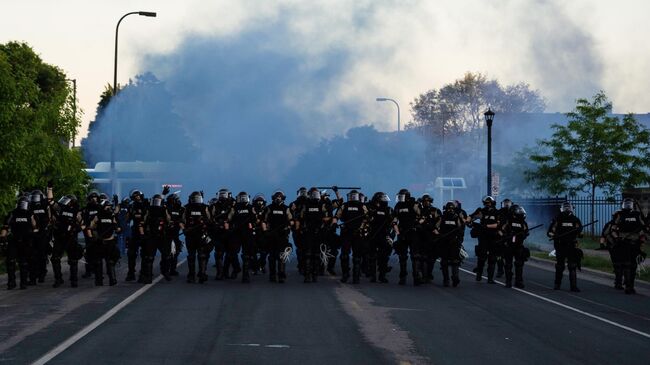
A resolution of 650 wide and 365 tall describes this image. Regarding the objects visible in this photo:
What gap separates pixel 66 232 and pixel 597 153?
26.3 meters

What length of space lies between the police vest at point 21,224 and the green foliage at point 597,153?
26.7 meters

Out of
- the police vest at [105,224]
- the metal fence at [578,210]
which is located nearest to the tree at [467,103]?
the metal fence at [578,210]

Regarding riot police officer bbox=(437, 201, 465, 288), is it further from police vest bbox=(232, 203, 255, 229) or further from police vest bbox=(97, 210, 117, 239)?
police vest bbox=(97, 210, 117, 239)

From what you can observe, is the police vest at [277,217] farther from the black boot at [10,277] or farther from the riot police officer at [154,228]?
the black boot at [10,277]

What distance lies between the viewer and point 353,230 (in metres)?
24.5

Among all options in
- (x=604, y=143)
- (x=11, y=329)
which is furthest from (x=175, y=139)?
(x=11, y=329)

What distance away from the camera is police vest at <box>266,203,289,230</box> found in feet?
79.9

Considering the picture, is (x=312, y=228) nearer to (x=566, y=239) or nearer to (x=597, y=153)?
(x=566, y=239)

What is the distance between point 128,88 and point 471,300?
47.1 m

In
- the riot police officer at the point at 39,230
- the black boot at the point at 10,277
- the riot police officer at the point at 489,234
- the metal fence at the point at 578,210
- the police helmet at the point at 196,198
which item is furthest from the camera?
the metal fence at the point at 578,210

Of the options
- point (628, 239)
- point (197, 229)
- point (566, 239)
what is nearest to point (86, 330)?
point (197, 229)

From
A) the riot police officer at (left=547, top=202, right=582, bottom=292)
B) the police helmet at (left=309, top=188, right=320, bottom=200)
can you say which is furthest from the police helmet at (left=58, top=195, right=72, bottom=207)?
the riot police officer at (left=547, top=202, right=582, bottom=292)

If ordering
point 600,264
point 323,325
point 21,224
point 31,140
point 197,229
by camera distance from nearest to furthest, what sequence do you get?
1. point 323,325
2. point 21,224
3. point 197,229
4. point 31,140
5. point 600,264

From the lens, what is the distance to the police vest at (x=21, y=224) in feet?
73.9
